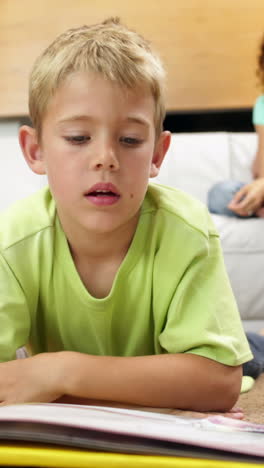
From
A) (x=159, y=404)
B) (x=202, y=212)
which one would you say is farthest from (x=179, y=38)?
(x=159, y=404)

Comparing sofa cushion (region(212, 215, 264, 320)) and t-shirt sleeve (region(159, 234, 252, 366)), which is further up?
t-shirt sleeve (region(159, 234, 252, 366))

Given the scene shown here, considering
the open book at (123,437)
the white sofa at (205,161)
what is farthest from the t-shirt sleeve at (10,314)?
the white sofa at (205,161)

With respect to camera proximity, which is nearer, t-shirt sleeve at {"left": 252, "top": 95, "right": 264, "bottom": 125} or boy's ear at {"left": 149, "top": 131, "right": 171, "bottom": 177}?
boy's ear at {"left": 149, "top": 131, "right": 171, "bottom": 177}

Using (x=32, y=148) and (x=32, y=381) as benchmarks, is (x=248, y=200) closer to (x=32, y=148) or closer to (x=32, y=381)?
(x=32, y=148)

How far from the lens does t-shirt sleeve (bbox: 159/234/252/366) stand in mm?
831

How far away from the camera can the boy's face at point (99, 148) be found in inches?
30.2

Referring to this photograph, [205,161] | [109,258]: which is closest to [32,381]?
[109,258]

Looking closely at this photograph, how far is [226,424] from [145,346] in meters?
0.38

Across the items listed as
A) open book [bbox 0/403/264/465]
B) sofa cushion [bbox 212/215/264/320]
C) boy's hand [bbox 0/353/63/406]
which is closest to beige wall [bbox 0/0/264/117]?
sofa cushion [bbox 212/215/264/320]

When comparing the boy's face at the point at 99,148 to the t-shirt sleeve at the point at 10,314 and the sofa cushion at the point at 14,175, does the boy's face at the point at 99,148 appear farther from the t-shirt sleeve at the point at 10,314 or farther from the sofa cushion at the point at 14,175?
the sofa cushion at the point at 14,175

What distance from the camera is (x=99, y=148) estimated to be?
0.76 m

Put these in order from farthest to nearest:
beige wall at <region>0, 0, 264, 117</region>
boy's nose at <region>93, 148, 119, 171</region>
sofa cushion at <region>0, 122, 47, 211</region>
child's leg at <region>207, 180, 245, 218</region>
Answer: beige wall at <region>0, 0, 264, 117</region>, sofa cushion at <region>0, 122, 47, 211</region>, child's leg at <region>207, 180, 245, 218</region>, boy's nose at <region>93, 148, 119, 171</region>

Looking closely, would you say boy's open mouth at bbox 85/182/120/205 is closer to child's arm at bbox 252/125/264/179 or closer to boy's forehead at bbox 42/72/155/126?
boy's forehead at bbox 42/72/155/126

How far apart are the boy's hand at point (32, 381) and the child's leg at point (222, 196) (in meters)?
1.09
